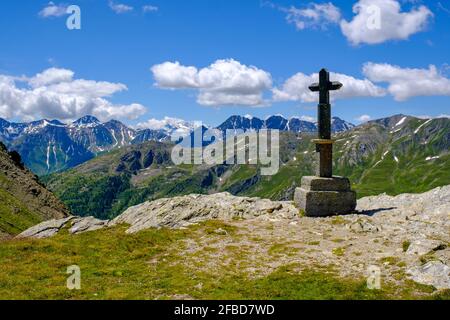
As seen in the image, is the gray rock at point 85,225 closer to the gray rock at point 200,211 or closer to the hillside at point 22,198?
the gray rock at point 200,211

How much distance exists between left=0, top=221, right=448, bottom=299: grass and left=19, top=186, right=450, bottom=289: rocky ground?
86cm

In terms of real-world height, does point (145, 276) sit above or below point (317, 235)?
below

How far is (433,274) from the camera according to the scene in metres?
19.2

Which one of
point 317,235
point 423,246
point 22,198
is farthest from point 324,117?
point 22,198

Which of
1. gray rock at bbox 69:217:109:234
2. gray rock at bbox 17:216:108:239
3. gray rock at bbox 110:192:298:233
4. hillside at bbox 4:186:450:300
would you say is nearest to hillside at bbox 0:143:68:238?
gray rock at bbox 17:216:108:239

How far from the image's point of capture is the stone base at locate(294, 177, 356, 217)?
1378 inches

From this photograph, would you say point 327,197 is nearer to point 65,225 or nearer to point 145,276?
point 145,276

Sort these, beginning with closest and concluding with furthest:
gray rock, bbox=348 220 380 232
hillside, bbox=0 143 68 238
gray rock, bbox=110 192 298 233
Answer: gray rock, bbox=348 220 380 232, gray rock, bbox=110 192 298 233, hillside, bbox=0 143 68 238

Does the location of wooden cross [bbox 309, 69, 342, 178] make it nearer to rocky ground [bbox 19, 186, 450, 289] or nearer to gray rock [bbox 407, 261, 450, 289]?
rocky ground [bbox 19, 186, 450, 289]

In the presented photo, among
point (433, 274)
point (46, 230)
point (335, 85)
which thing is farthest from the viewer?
point (46, 230)

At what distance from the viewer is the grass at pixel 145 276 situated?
59.8ft

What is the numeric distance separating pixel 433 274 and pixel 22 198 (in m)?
99.5

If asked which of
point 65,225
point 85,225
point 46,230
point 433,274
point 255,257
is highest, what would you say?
point 433,274
